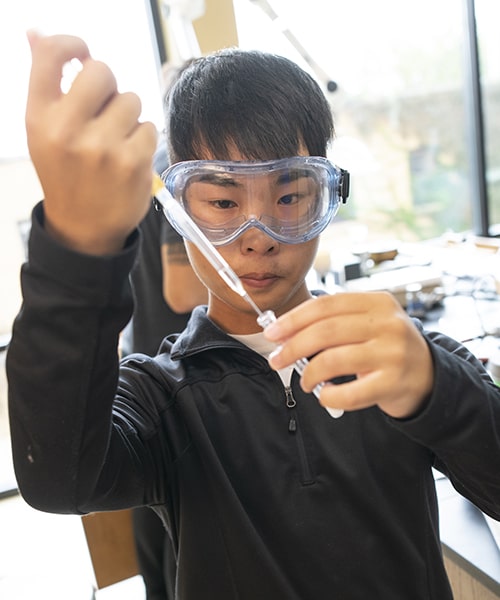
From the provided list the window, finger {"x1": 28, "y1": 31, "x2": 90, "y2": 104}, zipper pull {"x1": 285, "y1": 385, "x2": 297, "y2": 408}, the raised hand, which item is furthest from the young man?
the window

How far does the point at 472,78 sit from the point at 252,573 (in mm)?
3867

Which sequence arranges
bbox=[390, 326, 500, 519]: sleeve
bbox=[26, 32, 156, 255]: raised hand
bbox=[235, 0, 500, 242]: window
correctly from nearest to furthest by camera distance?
bbox=[26, 32, 156, 255]: raised hand < bbox=[390, 326, 500, 519]: sleeve < bbox=[235, 0, 500, 242]: window

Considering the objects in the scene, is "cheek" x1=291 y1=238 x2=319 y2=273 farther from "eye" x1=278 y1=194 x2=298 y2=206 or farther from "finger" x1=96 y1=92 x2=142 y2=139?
"finger" x1=96 y1=92 x2=142 y2=139

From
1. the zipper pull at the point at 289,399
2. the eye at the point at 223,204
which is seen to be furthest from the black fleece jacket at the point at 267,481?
the eye at the point at 223,204

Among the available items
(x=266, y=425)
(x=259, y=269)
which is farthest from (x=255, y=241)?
(x=266, y=425)

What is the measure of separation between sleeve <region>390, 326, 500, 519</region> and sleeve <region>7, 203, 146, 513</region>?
346 millimetres

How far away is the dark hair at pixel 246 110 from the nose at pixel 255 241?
129 millimetres

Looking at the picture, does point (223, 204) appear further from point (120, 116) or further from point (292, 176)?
point (120, 116)

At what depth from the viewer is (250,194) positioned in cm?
95

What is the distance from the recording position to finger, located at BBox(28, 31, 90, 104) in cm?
55

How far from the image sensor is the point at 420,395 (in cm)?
68

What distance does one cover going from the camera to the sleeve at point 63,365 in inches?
22.4

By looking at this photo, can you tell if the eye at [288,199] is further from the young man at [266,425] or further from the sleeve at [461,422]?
the sleeve at [461,422]

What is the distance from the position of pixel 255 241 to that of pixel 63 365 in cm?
44
